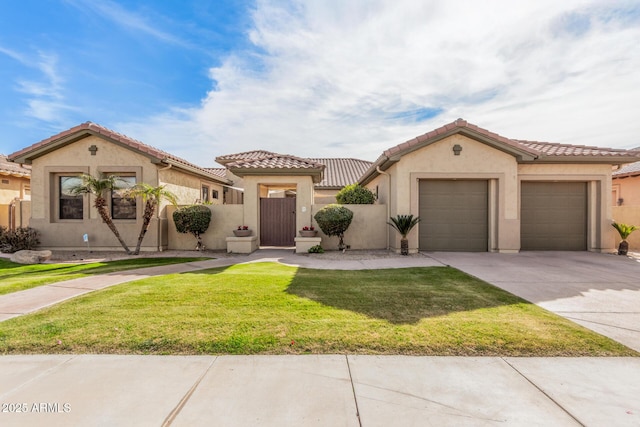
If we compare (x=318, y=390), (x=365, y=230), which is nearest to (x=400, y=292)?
(x=318, y=390)

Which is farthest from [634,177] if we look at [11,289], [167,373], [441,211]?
[11,289]

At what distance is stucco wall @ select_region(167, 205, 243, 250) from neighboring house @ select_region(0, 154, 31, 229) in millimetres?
8177

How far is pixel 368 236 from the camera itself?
43.4 ft

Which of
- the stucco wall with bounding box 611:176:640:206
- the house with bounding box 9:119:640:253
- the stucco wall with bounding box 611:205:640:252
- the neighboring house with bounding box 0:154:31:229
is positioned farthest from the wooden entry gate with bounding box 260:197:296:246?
the stucco wall with bounding box 611:176:640:206

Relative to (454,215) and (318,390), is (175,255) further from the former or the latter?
(454,215)

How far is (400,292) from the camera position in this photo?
606cm

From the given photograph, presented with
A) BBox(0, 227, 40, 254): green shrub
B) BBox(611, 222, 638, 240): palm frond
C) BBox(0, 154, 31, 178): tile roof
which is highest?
BBox(0, 154, 31, 178): tile roof

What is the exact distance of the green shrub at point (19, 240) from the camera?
12.1 meters

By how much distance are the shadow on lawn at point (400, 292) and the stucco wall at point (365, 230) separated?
4.94 m

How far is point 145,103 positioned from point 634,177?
27.3 m

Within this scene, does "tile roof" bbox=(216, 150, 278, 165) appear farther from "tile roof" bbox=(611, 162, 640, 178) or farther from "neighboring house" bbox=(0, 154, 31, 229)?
"tile roof" bbox=(611, 162, 640, 178)

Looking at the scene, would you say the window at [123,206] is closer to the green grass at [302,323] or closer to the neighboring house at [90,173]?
the neighboring house at [90,173]

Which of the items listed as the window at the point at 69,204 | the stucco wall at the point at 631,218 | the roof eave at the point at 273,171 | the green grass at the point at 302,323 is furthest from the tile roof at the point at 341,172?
the green grass at the point at 302,323

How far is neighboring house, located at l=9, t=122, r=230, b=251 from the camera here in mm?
12438
